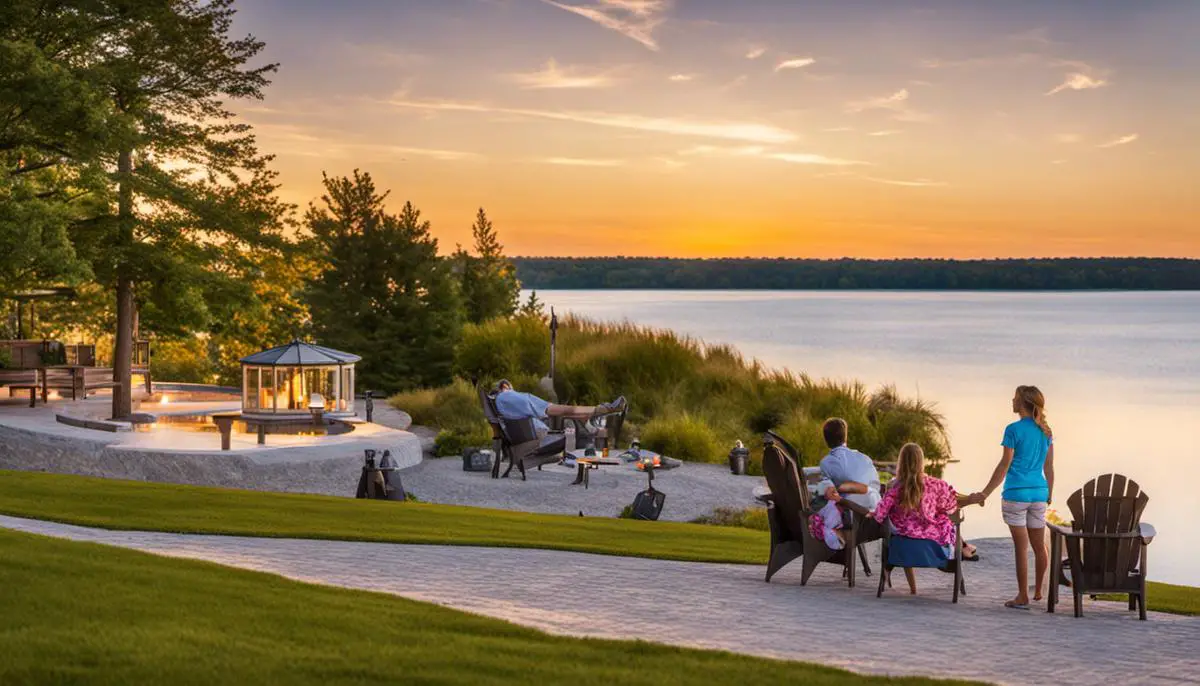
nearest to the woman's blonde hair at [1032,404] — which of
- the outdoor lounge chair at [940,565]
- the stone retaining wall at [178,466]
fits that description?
the outdoor lounge chair at [940,565]

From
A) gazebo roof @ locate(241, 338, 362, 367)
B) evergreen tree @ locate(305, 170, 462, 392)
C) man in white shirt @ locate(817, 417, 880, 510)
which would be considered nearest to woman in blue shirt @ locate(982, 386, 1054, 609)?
man in white shirt @ locate(817, 417, 880, 510)

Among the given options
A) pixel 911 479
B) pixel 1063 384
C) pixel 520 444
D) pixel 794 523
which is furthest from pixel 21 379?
pixel 1063 384

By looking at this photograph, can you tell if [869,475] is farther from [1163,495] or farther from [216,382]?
[216,382]

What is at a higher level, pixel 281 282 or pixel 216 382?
pixel 281 282

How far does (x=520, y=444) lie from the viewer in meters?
15.7

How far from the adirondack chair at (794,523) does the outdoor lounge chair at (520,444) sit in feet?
25.4

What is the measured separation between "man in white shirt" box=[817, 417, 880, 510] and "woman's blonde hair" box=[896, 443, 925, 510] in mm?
446

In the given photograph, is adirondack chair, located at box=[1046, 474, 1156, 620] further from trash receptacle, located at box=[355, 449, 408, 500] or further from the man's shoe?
the man's shoe

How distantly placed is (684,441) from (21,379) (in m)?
11.0

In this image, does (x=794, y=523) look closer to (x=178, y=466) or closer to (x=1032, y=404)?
(x=1032, y=404)

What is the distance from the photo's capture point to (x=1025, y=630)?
6.67 metres

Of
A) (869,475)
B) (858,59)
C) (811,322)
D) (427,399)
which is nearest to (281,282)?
(427,399)

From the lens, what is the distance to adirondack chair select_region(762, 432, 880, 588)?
25.5 feet

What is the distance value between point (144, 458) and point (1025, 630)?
440 inches
